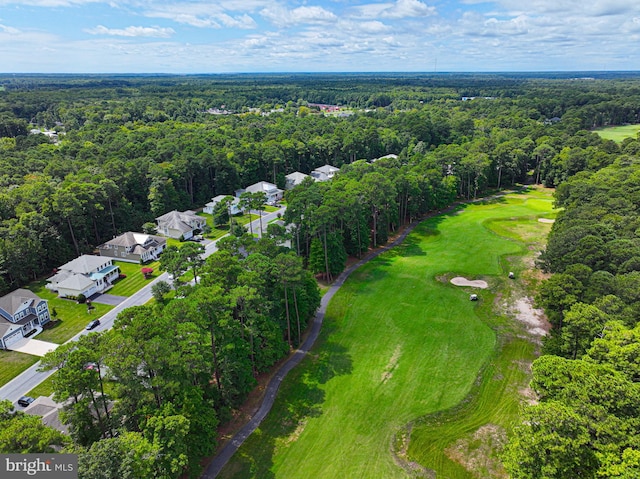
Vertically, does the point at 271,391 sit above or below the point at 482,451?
below

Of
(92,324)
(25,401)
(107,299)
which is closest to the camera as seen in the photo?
(25,401)

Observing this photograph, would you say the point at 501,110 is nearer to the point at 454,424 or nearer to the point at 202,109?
the point at 202,109

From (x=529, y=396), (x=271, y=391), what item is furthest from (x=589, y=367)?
(x=271, y=391)

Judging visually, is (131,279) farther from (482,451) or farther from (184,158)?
(482,451)

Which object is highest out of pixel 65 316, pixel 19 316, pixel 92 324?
pixel 19 316

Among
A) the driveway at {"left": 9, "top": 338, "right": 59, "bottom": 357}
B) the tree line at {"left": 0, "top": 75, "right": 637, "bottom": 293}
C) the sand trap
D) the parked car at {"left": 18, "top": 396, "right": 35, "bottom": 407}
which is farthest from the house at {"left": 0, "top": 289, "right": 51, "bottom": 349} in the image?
the sand trap

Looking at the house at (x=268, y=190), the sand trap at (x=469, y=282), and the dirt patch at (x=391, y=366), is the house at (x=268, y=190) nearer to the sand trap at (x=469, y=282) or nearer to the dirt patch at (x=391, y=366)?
the sand trap at (x=469, y=282)

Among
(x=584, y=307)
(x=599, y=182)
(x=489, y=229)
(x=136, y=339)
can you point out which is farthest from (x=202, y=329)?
(x=599, y=182)

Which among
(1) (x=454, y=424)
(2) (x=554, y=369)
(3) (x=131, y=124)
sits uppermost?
(3) (x=131, y=124)
